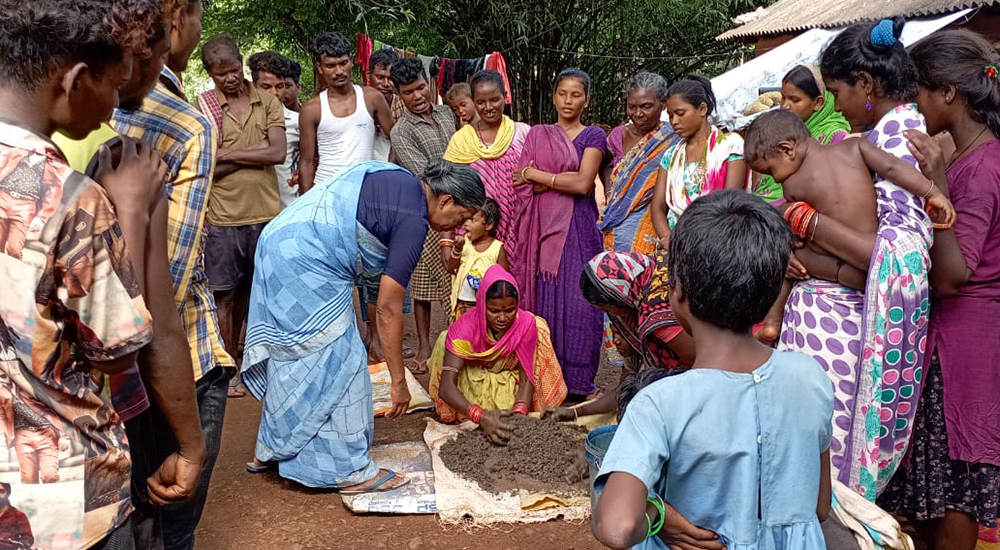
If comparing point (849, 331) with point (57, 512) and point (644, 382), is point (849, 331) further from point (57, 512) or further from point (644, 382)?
point (57, 512)

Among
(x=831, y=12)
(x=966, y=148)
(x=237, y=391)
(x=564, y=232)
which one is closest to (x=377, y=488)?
(x=237, y=391)

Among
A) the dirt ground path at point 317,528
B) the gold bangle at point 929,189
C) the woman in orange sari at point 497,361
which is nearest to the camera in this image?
the gold bangle at point 929,189

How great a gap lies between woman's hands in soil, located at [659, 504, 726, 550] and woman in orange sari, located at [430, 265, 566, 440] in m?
2.41

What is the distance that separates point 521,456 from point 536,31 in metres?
8.67

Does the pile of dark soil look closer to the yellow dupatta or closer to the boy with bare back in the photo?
the boy with bare back

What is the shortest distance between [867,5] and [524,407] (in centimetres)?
762

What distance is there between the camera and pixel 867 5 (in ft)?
30.1

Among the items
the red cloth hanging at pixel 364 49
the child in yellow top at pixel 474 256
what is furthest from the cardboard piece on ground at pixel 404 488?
the red cloth hanging at pixel 364 49

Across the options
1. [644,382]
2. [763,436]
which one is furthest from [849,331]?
[763,436]

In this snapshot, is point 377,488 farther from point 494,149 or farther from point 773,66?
point 773,66

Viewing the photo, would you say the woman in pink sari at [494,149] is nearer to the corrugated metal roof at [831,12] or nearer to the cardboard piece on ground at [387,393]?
the cardboard piece on ground at [387,393]

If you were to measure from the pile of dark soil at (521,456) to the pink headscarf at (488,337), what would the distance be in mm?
442

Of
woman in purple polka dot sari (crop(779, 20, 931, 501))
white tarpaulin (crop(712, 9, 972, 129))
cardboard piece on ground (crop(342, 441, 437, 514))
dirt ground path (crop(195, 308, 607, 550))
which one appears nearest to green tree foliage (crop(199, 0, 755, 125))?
white tarpaulin (crop(712, 9, 972, 129))

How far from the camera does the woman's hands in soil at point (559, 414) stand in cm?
398
